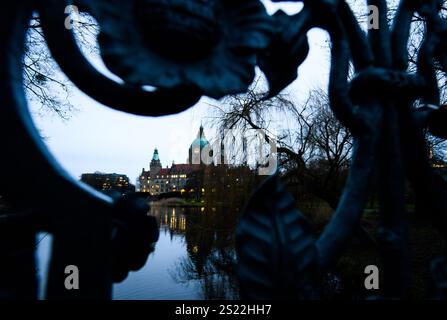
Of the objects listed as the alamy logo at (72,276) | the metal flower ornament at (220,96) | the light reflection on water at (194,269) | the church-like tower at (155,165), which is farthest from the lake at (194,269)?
the church-like tower at (155,165)

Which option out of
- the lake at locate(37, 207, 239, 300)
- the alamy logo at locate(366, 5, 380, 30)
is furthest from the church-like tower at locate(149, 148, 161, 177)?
the alamy logo at locate(366, 5, 380, 30)

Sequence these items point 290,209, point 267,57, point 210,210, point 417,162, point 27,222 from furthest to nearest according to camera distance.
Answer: point 210,210, point 417,162, point 267,57, point 290,209, point 27,222

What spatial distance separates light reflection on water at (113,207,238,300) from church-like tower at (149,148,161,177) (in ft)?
287

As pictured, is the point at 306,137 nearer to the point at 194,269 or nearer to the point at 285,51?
the point at 194,269

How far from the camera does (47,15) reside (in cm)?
65

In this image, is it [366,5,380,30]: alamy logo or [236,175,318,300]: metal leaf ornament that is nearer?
[236,175,318,300]: metal leaf ornament

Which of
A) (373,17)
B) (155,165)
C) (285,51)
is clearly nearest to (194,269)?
(373,17)

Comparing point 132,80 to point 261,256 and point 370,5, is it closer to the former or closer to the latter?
point 261,256

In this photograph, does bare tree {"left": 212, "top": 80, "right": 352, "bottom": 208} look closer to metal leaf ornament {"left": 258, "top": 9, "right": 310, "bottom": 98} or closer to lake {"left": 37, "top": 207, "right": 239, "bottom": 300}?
lake {"left": 37, "top": 207, "right": 239, "bottom": 300}

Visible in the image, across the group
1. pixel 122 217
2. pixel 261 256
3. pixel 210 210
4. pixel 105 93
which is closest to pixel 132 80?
pixel 105 93

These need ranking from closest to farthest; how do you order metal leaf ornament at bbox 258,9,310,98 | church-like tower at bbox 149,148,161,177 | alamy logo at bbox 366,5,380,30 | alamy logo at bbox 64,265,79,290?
1. alamy logo at bbox 64,265,79,290
2. metal leaf ornament at bbox 258,9,310,98
3. alamy logo at bbox 366,5,380,30
4. church-like tower at bbox 149,148,161,177

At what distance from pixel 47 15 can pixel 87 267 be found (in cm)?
46

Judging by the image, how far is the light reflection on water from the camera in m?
8.53

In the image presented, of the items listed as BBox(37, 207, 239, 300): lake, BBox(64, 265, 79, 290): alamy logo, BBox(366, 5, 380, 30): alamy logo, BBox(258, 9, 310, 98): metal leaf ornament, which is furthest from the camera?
BBox(37, 207, 239, 300): lake
